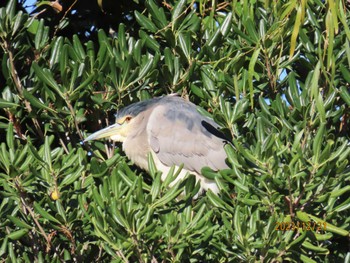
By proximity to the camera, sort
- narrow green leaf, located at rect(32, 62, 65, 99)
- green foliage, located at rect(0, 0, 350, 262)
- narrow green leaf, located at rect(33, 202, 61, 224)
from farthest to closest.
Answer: narrow green leaf, located at rect(32, 62, 65, 99) < narrow green leaf, located at rect(33, 202, 61, 224) < green foliage, located at rect(0, 0, 350, 262)

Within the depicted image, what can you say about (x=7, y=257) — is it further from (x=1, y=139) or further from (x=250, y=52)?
(x=250, y=52)

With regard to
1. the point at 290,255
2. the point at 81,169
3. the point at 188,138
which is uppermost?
the point at 81,169

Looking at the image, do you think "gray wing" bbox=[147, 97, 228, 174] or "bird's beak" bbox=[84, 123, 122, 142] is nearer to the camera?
"bird's beak" bbox=[84, 123, 122, 142]

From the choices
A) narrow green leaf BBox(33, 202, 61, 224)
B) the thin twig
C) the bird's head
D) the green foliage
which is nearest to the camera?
the green foliage

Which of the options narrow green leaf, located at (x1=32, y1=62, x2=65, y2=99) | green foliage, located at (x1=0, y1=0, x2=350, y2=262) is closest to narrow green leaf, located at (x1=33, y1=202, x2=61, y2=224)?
green foliage, located at (x1=0, y1=0, x2=350, y2=262)

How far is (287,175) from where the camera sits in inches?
135

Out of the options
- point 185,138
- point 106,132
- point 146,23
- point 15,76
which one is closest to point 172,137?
point 185,138

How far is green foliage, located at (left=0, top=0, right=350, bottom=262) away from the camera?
3.48 meters

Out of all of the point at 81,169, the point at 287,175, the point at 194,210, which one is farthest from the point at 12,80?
the point at 287,175

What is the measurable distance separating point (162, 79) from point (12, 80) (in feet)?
2.46

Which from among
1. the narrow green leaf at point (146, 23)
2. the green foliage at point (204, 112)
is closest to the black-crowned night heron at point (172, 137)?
the green foliage at point (204, 112)

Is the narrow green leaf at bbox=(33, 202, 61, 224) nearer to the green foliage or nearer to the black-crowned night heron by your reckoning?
the green foliage

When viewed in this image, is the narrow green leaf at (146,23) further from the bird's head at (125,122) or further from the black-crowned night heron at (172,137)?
the black-crowned night heron at (172,137)
